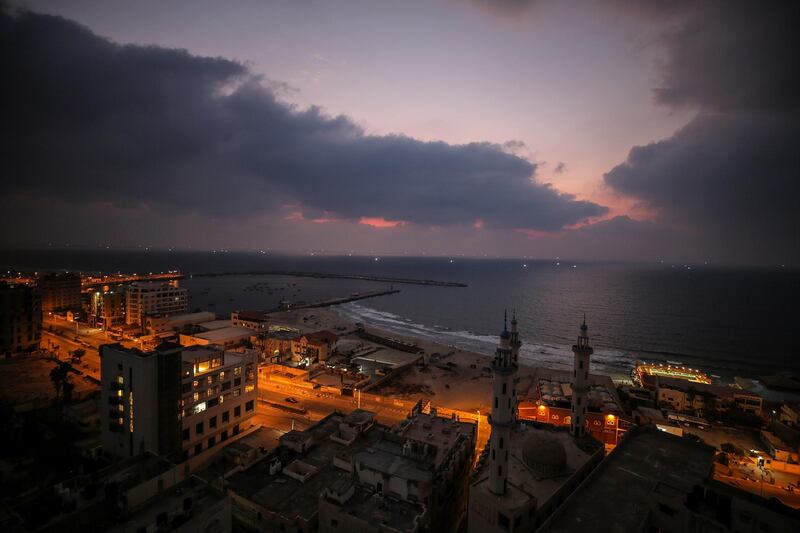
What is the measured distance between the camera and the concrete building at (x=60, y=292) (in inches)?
3681

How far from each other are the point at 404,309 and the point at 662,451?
11463 centimetres

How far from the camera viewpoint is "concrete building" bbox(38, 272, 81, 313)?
93.5m

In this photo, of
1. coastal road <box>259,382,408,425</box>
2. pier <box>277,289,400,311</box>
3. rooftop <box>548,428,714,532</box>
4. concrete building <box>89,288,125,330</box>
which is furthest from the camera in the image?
pier <box>277,289,400,311</box>

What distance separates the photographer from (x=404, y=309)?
139 m

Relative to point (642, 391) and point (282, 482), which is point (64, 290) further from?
point (642, 391)

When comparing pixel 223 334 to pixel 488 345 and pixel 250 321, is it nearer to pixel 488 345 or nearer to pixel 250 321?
pixel 250 321

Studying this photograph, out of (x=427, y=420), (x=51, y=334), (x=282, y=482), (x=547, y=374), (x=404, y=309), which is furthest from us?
(x=404, y=309)

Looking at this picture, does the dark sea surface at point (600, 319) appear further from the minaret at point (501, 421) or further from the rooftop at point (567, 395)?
the minaret at point (501, 421)

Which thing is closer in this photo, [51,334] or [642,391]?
[642,391]

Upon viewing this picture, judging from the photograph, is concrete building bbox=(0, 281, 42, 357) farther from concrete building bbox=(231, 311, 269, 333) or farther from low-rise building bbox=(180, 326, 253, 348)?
concrete building bbox=(231, 311, 269, 333)

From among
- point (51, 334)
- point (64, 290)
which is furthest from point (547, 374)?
point (64, 290)

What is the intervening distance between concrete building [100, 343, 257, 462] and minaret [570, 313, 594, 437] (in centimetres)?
3090

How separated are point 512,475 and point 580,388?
12082mm

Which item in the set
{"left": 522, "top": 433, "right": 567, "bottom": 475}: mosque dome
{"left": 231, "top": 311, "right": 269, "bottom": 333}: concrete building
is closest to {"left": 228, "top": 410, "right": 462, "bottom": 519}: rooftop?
{"left": 522, "top": 433, "right": 567, "bottom": 475}: mosque dome
